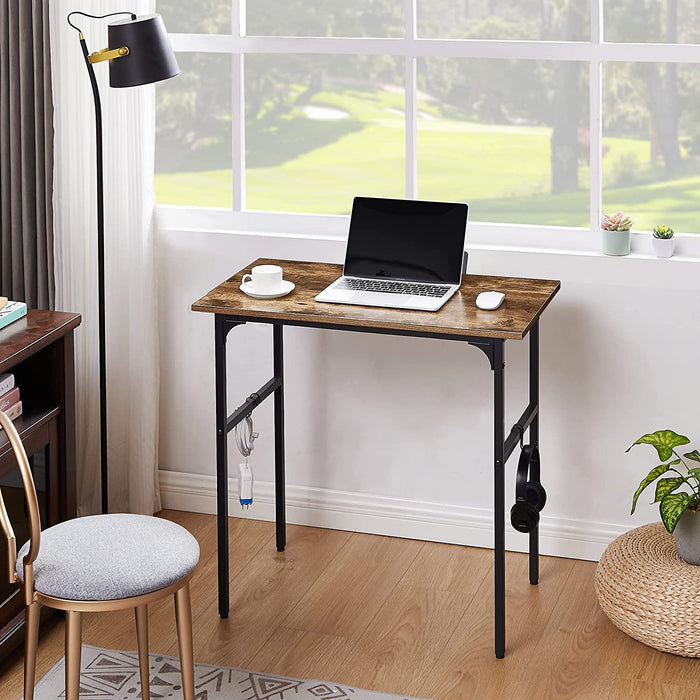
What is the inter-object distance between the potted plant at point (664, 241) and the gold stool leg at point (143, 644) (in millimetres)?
1583

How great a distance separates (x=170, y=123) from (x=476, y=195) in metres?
1.78

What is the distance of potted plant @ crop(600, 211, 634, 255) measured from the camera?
2822 mm

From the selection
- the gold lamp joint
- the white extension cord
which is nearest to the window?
the gold lamp joint

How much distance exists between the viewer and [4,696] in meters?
2.41

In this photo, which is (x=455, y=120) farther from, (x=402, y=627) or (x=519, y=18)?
(x=402, y=627)

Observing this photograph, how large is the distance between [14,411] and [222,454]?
1.66ft

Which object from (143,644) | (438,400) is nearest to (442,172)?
(438,400)

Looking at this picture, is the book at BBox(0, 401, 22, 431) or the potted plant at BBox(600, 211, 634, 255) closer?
the book at BBox(0, 401, 22, 431)

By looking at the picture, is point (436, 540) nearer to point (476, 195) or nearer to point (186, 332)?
point (186, 332)

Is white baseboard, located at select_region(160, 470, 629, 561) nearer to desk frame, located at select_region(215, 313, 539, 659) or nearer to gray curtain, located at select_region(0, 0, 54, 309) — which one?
desk frame, located at select_region(215, 313, 539, 659)

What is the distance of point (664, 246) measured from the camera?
110 inches

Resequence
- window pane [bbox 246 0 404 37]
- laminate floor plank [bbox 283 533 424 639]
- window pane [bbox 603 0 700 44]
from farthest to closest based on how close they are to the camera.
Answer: window pane [bbox 603 0 700 44] < window pane [bbox 246 0 404 37] < laminate floor plank [bbox 283 533 424 639]

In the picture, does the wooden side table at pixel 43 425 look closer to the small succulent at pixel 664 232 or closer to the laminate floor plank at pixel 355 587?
the laminate floor plank at pixel 355 587

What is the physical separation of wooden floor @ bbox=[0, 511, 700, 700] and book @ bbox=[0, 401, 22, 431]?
580mm
